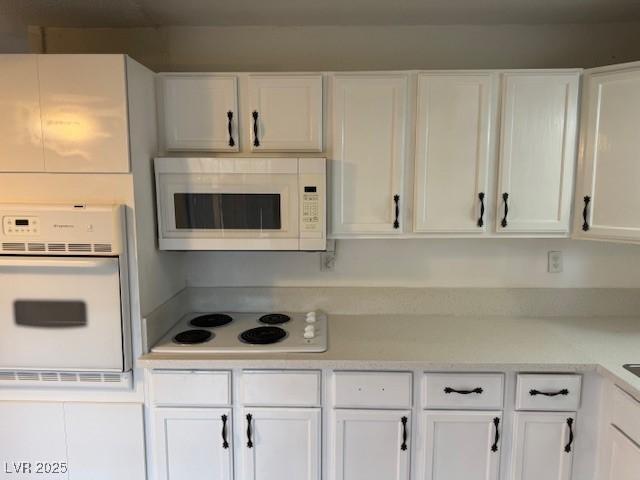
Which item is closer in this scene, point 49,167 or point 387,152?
point 49,167

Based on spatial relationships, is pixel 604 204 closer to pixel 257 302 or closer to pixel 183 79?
pixel 257 302

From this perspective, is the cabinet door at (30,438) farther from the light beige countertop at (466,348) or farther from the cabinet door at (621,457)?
the cabinet door at (621,457)

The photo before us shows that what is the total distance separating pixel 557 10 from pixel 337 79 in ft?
3.59

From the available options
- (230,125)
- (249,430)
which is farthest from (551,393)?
(230,125)

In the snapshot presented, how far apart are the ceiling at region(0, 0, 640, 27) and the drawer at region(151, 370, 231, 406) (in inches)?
64.0

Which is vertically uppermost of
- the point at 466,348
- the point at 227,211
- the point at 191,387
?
the point at 227,211

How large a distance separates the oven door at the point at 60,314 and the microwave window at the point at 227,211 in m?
0.37

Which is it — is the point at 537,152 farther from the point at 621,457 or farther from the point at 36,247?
the point at 36,247

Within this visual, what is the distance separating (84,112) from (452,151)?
5.07 ft

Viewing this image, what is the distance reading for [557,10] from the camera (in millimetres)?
1869

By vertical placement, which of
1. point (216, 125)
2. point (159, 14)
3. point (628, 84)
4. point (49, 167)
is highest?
point (159, 14)

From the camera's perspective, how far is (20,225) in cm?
155

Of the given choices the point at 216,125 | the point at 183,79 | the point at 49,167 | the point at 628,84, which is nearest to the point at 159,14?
the point at 183,79

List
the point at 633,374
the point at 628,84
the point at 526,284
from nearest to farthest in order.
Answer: the point at 633,374 → the point at 628,84 → the point at 526,284
